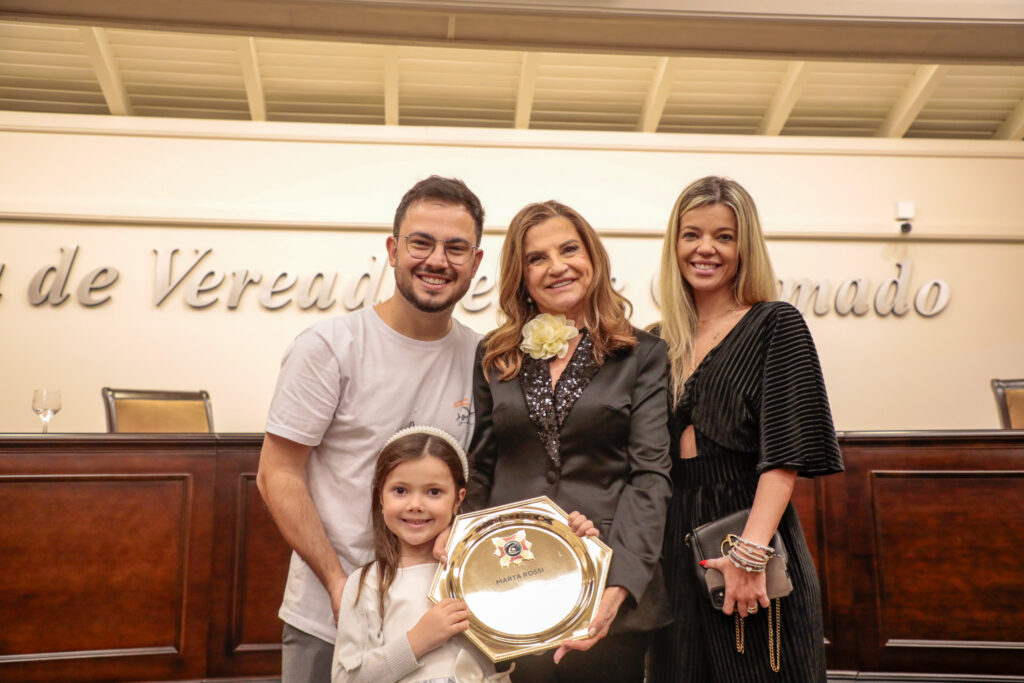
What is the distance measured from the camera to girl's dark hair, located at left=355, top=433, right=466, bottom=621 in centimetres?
181

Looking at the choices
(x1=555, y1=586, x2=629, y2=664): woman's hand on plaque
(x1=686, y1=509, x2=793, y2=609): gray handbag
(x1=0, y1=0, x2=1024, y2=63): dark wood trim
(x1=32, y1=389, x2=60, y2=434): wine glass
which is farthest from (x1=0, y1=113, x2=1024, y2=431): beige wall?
(x1=555, y1=586, x2=629, y2=664): woman's hand on plaque

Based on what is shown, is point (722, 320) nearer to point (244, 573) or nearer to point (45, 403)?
point (244, 573)

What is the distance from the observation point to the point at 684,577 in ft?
6.08

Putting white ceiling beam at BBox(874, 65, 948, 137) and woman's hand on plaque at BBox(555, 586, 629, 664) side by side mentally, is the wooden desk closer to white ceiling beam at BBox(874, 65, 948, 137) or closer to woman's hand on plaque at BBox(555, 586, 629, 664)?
woman's hand on plaque at BBox(555, 586, 629, 664)

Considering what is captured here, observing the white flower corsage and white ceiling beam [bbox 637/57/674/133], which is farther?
white ceiling beam [bbox 637/57/674/133]

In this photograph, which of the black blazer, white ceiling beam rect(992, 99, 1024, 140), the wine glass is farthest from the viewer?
white ceiling beam rect(992, 99, 1024, 140)

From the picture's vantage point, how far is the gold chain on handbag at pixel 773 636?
1.72 metres

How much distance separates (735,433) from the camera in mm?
1839

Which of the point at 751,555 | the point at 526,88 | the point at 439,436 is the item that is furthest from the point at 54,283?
the point at 751,555

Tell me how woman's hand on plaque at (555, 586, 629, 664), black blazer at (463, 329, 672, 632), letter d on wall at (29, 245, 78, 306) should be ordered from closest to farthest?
woman's hand on plaque at (555, 586, 629, 664) → black blazer at (463, 329, 672, 632) → letter d on wall at (29, 245, 78, 306)

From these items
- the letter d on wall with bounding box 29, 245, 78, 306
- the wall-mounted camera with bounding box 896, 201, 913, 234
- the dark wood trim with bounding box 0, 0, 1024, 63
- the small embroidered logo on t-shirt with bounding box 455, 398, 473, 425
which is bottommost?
the small embroidered logo on t-shirt with bounding box 455, 398, 473, 425

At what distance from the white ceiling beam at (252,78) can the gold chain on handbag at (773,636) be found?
5723 millimetres

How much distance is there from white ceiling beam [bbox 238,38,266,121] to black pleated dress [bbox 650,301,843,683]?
5.36 m

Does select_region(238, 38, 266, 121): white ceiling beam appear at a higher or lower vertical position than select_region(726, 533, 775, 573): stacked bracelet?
higher
